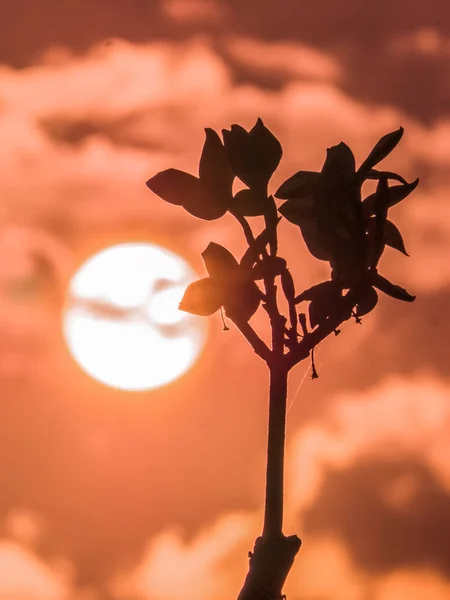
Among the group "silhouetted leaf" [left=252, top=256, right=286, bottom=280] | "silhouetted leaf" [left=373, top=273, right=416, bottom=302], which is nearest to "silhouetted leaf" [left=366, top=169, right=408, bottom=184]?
"silhouetted leaf" [left=373, top=273, right=416, bottom=302]

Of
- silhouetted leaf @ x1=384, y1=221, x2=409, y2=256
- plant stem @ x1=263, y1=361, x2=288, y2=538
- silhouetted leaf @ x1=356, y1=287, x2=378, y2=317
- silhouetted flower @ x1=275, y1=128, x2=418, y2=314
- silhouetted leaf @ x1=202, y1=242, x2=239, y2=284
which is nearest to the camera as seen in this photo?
plant stem @ x1=263, y1=361, x2=288, y2=538

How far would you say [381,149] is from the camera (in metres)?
3.11

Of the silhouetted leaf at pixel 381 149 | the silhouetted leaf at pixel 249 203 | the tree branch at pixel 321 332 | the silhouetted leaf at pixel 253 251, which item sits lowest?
the tree branch at pixel 321 332

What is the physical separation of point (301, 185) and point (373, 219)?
33 centimetres

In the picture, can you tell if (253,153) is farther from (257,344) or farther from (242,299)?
(257,344)

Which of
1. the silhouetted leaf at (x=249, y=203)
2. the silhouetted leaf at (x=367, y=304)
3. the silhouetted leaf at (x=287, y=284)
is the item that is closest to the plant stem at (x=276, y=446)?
the silhouetted leaf at (x=287, y=284)

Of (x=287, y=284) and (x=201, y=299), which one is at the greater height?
(x=201, y=299)

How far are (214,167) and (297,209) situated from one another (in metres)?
0.40

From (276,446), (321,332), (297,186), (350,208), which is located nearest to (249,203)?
(297,186)

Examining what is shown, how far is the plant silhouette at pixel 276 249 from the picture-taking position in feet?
9.48

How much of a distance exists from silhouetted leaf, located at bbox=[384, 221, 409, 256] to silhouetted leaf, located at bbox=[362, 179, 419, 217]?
139 millimetres

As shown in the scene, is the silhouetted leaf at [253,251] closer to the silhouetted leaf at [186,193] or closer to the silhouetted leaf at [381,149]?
the silhouetted leaf at [186,193]

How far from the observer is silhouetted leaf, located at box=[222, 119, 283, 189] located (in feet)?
10.5

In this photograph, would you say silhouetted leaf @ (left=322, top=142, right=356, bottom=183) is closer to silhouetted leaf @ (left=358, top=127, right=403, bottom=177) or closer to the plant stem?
silhouetted leaf @ (left=358, top=127, right=403, bottom=177)
